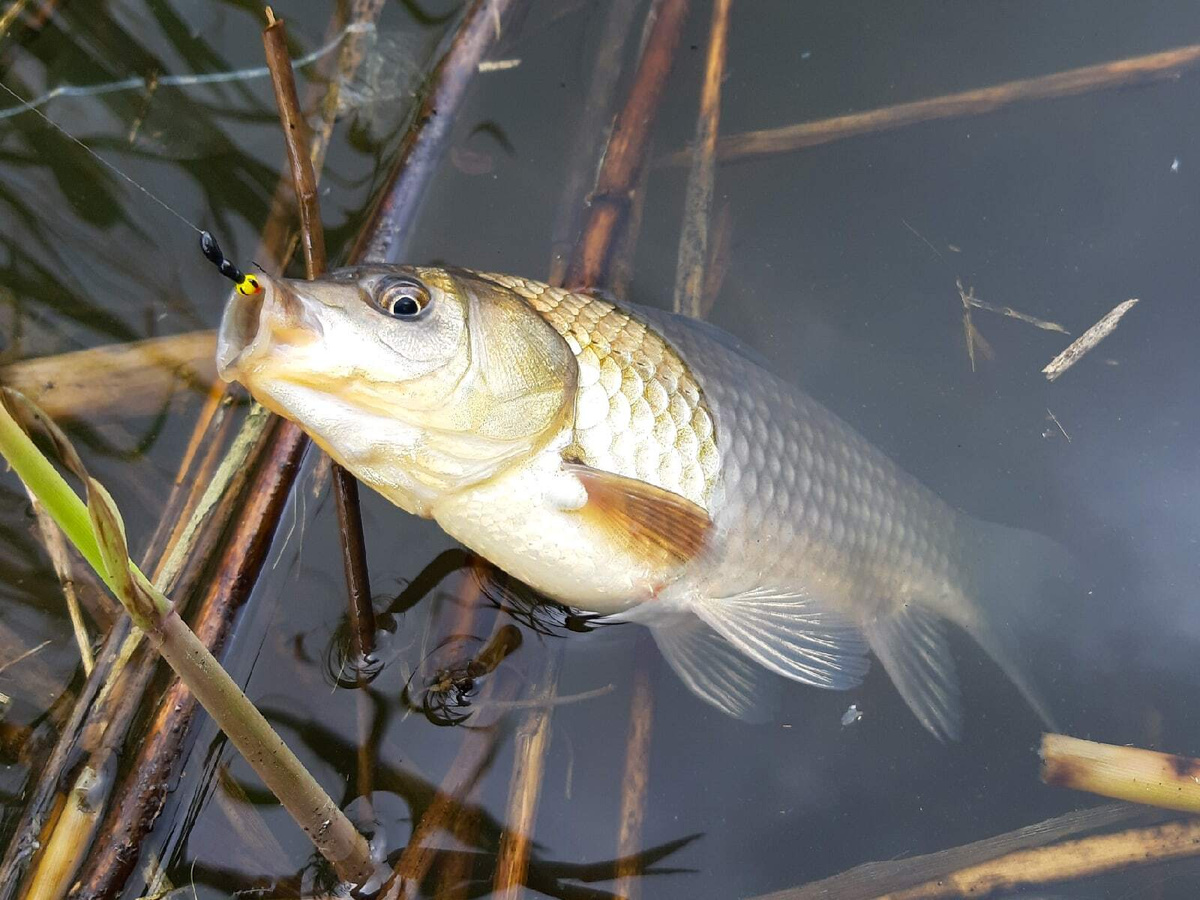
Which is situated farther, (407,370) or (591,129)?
(591,129)

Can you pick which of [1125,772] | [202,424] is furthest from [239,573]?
[1125,772]

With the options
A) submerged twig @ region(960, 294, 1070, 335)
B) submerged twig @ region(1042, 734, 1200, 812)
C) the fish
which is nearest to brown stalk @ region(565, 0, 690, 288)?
the fish

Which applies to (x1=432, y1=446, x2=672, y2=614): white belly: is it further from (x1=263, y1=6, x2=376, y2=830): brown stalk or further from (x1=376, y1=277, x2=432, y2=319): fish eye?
(x1=376, y1=277, x2=432, y2=319): fish eye

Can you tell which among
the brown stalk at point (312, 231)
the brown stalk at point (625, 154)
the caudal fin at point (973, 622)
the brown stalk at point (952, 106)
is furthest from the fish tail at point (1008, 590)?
the brown stalk at point (312, 231)

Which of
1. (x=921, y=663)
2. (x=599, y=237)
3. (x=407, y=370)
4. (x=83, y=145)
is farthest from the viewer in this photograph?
(x=83, y=145)

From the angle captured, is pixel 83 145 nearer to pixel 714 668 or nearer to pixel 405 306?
pixel 405 306

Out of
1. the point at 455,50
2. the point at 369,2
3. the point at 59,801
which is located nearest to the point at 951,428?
the point at 455,50

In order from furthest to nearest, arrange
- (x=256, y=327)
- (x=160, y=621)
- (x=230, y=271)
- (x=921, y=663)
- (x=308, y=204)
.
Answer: (x=921, y=663) → (x=308, y=204) → (x=256, y=327) → (x=230, y=271) → (x=160, y=621)
